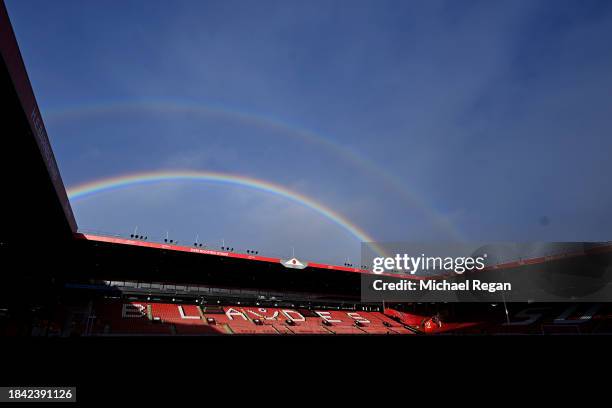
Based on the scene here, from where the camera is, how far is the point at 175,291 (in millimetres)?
38594

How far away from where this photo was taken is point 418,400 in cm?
202

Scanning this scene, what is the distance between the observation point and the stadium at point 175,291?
69.0 feet

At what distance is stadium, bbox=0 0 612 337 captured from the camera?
69.0ft

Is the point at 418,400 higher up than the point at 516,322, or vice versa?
the point at 516,322

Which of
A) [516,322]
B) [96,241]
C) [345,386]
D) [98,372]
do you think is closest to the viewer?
[98,372]

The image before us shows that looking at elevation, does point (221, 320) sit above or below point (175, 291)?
below

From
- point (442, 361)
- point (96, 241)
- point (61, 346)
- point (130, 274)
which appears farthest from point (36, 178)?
point (130, 274)

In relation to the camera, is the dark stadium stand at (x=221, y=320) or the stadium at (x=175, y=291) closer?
the stadium at (x=175, y=291)

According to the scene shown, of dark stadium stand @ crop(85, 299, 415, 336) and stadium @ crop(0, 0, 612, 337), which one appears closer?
stadium @ crop(0, 0, 612, 337)

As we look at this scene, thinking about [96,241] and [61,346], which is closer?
[61,346]

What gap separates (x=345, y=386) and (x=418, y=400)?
425 mm

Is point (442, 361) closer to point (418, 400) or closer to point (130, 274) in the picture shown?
point (418, 400)

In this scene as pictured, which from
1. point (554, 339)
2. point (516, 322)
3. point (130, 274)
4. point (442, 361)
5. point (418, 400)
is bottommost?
point (418, 400)

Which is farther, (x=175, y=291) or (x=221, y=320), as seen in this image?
(x=175, y=291)
